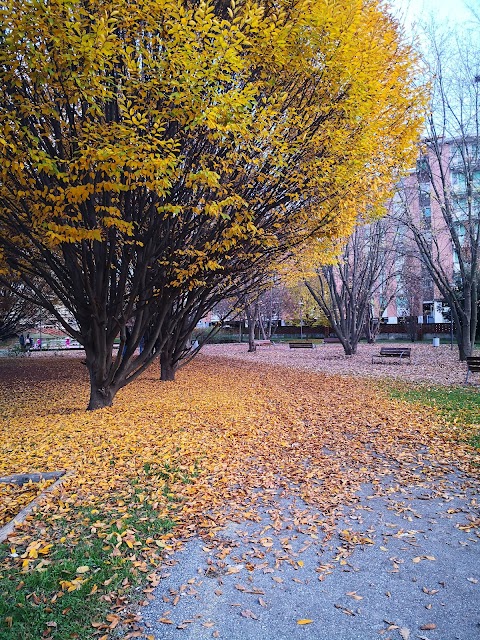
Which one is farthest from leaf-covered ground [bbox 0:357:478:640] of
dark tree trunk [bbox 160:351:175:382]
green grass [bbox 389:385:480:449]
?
dark tree trunk [bbox 160:351:175:382]

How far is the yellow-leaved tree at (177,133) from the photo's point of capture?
5.76 metres

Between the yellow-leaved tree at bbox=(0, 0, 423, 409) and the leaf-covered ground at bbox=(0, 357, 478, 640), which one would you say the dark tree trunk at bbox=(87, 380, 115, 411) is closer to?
the yellow-leaved tree at bbox=(0, 0, 423, 409)

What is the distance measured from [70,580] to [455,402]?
913 cm

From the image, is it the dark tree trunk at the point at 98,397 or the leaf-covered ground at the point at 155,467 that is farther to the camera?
the dark tree trunk at the point at 98,397

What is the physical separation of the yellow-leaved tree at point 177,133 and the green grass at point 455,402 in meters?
4.35

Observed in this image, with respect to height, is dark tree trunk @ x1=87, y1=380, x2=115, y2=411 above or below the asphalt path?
above

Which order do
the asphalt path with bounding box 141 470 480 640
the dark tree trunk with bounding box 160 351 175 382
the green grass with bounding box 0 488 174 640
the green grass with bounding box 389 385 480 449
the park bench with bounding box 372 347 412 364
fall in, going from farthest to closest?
the park bench with bounding box 372 347 412 364
the dark tree trunk with bounding box 160 351 175 382
the green grass with bounding box 389 385 480 449
the asphalt path with bounding box 141 470 480 640
the green grass with bounding box 0 488 174 640

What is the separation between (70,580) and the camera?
124 inches

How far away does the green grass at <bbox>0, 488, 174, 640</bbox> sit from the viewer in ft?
8.84

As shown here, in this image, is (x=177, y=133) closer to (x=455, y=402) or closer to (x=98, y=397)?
(x=98, y=397)

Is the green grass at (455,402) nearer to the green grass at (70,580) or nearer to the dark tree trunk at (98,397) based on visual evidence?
the green grass at (70,580)

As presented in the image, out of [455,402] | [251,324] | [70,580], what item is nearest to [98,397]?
[70,580]

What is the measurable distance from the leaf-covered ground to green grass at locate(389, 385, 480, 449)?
1.16ft

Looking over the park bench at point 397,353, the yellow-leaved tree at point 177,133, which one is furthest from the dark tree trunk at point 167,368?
the park bench at point 397,353
